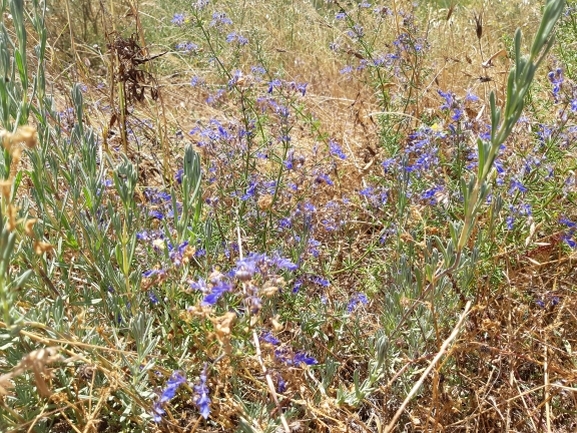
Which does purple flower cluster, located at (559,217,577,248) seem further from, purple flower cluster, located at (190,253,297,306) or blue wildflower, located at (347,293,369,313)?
purple flower cluster, located at (190,253,297,306)

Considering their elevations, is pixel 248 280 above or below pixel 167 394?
above

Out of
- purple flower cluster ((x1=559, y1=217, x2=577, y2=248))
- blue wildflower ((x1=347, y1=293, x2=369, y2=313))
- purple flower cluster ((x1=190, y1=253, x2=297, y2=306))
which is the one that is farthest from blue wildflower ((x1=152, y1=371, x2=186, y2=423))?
purple flower cluster ((x1=559, y1=217, x2=577, y2=248))

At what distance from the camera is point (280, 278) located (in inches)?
54.0

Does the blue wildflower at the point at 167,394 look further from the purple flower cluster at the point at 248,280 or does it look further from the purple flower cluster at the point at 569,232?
the purple flower cluster at the point at 569,232

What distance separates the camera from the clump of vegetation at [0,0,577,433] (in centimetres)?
146

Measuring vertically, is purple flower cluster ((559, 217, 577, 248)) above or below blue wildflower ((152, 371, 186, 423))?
above

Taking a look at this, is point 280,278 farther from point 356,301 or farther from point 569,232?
point 569,232

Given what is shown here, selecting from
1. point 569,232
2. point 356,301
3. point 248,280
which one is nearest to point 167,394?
point 248,280

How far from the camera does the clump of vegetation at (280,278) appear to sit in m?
1.46

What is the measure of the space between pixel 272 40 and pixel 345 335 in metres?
4.16

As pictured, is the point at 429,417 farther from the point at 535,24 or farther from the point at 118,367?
the point at 535,24

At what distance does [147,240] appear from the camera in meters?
1.99

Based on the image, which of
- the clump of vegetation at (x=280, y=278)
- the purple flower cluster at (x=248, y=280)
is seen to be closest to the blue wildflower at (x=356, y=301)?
the clump of vegetation at (x=280, y=278)

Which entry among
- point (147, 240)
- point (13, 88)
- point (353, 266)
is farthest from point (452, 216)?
point (13, 88)
